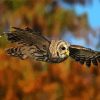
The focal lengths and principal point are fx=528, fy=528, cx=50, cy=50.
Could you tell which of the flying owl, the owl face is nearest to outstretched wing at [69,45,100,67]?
the flying owl

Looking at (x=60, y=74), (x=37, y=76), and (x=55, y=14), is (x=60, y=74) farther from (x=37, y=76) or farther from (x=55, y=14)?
(x=55, y=14)

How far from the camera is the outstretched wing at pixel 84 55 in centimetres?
297

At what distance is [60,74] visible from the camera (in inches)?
803

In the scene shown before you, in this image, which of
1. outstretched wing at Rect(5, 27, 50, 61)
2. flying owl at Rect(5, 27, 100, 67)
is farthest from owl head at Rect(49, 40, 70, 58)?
outstretched wing at Rect(5, 27, 50, 61)

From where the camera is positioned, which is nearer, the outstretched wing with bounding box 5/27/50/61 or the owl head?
the owl head

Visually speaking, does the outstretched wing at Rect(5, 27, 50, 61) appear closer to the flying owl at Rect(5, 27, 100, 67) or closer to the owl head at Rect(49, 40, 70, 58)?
the flying owl at Rect(5, 27, 100, 67)

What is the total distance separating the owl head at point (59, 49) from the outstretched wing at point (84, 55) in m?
0.16

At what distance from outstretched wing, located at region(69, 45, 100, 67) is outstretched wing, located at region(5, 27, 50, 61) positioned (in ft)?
0.56

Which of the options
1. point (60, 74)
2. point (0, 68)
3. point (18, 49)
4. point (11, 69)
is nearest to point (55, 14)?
point (60, 74)

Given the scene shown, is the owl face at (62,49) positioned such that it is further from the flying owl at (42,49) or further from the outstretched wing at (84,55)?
the outstretched wing at (84,55)

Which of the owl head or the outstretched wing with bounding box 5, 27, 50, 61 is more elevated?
the outstretched wing with bounding box 5, 27, 50, 61

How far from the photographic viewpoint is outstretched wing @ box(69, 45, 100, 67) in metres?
2.97

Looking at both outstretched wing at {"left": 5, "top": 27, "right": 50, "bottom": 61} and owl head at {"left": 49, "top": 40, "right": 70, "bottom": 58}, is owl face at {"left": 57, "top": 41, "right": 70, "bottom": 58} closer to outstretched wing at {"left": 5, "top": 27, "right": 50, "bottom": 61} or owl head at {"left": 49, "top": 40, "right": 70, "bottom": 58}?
owl head at {"left": 49, "top": 40, "right": 70, "bottom": 58}

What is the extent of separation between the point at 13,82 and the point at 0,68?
2.27m
